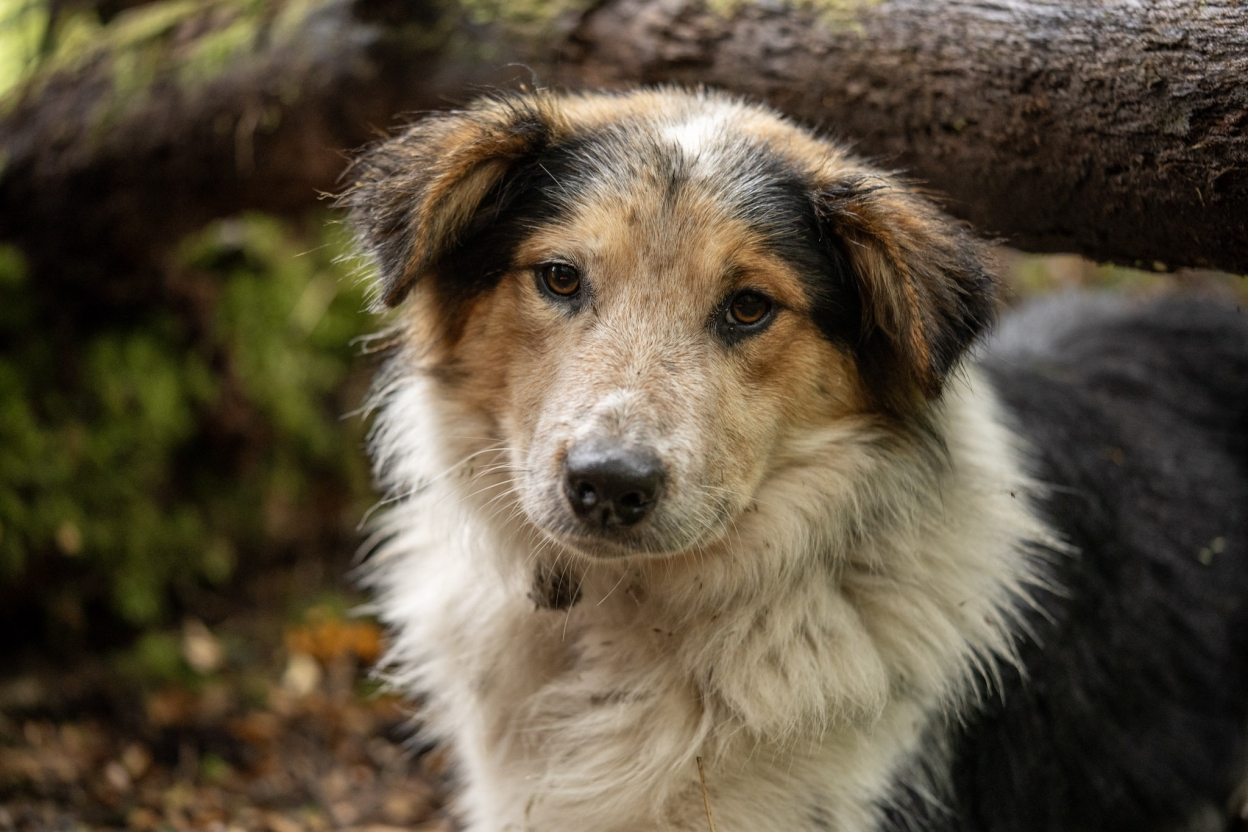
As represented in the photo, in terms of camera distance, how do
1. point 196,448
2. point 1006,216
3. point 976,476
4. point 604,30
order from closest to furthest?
1. point 976,476
2. point 1006,216
3. point 604,30
4. point 196,448

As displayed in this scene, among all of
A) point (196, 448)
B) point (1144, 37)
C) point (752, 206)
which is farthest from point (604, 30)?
point (196, 448)

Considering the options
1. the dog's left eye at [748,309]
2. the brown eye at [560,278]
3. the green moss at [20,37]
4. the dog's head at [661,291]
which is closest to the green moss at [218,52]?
the green moss at [20,37]

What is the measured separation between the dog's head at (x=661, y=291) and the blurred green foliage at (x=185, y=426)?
1.85m

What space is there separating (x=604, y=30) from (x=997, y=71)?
58.2 inches

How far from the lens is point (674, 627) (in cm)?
298

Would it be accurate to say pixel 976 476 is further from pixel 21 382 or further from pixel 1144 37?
pixel 21 382

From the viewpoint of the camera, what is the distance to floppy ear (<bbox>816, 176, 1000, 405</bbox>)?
2.70 m

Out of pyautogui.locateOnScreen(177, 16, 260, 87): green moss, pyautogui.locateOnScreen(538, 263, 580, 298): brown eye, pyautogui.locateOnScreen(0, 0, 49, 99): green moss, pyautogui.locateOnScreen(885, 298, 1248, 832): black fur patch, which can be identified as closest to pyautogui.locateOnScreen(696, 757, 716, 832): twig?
pyautogui.locateOnScreen(885, 298, 1248, 832): black fur patch

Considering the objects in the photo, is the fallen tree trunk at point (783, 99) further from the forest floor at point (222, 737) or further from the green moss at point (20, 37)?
the forest floor at point (222, 737)

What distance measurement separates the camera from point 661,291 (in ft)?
9.31

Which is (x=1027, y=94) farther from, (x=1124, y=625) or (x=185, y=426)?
(x=185, y=426)

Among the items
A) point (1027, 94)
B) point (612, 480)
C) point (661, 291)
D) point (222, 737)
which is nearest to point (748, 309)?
point (661, 291)

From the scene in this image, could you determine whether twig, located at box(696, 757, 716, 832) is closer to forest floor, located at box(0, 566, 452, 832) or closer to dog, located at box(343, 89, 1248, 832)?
dog, located at box(343, 89, 1248, 832)

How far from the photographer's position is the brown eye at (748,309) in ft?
9.46
